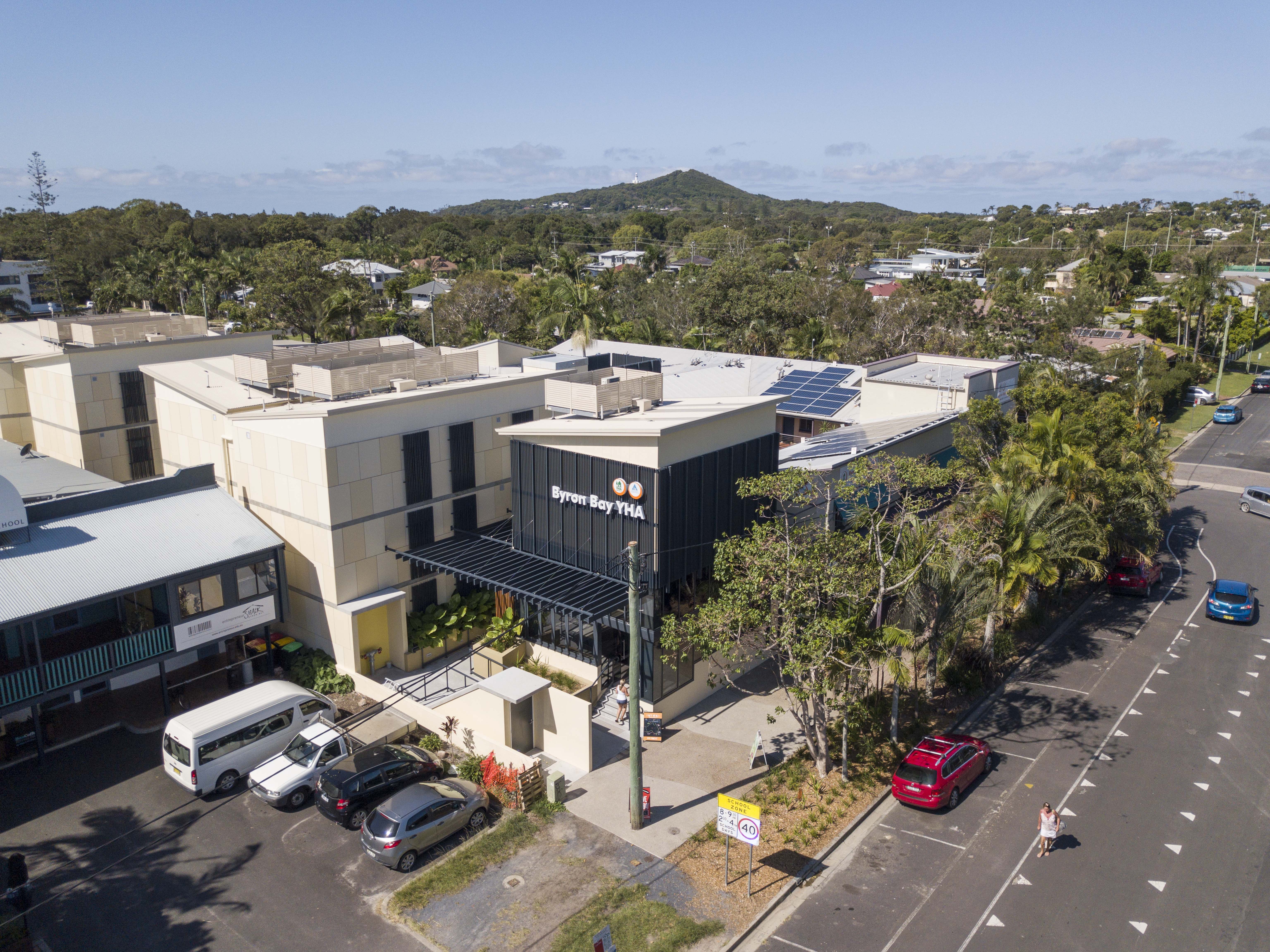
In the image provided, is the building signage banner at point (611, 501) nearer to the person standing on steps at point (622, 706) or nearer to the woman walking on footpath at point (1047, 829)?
the person standing on steps at point (622, 706)

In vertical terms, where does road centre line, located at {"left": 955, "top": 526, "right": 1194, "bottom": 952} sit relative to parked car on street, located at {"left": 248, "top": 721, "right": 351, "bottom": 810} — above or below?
below

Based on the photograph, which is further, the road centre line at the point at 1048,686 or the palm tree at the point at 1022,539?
the road centre line at the point at 1048,686

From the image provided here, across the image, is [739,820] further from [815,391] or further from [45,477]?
[815,391]

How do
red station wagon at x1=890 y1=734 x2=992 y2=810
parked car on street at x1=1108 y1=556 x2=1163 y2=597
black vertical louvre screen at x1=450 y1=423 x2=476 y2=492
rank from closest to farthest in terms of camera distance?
red station wagon at x1=890 y1=734 x2=992 y2=810, black vertical louvre screen at x1=450 y1=423 x2=476 y2=492, parked car on street at x1=1108 y1=556 x2=1163 y2=597

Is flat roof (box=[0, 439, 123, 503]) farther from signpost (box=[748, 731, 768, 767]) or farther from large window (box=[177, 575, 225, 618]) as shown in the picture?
signpost (box=[748, 731, 768, 767])

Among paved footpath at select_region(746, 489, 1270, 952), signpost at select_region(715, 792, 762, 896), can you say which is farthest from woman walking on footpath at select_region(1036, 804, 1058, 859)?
signpost at select_region(715, 792, 762, 896)

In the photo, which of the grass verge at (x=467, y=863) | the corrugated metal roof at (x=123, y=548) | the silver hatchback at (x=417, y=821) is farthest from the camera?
the corrugated metal roof at (x=123, y=548)

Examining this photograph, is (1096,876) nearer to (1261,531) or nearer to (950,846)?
(950,846)

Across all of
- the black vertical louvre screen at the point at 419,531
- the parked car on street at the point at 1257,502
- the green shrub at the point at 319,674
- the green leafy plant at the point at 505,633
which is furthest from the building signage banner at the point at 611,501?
the parked car on street at the point at 1257,502
